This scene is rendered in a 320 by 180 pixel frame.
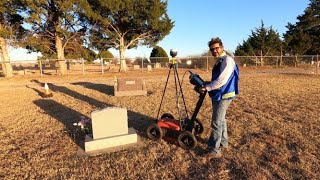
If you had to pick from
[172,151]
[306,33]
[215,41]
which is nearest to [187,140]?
[172,151]

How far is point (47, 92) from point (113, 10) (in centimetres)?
1862

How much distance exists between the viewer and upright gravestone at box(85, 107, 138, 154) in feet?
17.9

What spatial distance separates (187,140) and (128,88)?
693 centimetres

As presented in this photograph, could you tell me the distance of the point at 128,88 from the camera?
11969 millimetres

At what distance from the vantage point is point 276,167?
4418 millimetres

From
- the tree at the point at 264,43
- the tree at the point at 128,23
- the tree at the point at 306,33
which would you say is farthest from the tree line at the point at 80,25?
the tree at the point at 306,33

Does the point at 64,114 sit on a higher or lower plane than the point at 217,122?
lower

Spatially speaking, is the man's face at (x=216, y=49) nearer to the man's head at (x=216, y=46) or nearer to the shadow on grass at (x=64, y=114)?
the man's head at (x=216, y=46)

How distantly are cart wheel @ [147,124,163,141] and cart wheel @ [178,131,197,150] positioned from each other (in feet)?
1.66

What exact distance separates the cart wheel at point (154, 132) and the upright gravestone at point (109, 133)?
30 centimetres

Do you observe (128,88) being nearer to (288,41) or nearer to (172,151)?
(172,151)

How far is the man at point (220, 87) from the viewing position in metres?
4.60

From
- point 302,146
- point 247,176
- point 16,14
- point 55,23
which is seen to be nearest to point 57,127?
point 247,176

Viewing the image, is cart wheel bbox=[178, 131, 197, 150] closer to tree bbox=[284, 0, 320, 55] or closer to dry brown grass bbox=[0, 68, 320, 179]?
dry brown grass bbox=[0, 68, 320, 179]
